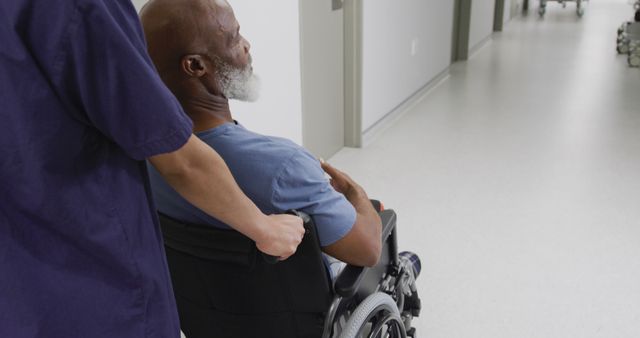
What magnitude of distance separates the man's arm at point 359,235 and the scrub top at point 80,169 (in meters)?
0.40

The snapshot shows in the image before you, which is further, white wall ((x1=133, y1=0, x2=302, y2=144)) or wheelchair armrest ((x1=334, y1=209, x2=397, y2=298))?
white wall ((x1=133, y1=0, x2=302, y2=144))

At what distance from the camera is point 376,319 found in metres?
1.27

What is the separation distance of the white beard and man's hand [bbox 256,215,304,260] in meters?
0.29

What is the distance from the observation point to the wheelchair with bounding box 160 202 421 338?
1.02m

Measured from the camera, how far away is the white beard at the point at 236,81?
1.06 meters

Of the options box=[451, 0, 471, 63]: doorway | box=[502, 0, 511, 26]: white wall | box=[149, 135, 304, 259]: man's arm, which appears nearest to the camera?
box=[149, 135, 304, 259]: man's arm

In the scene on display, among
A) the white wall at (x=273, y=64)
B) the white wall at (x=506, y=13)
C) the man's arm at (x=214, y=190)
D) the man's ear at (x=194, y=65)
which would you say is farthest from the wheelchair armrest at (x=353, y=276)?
the white wall at (x=506, y=13)

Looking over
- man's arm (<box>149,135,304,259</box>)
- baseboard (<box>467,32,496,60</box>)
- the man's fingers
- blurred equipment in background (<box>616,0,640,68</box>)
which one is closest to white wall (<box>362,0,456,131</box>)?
baseboard (<box>467,32,496,60</box>)

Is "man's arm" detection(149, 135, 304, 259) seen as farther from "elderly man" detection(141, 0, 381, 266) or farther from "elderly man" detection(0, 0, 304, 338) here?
"elderly man" detection(141, 0, 381, 266)

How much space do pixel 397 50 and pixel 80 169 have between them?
3563 millimetres

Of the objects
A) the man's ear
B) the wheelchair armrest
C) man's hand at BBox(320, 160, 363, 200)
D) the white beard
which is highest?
the man's ear

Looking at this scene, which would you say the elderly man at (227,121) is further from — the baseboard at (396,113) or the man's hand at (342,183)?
the baseboard at (396,113)

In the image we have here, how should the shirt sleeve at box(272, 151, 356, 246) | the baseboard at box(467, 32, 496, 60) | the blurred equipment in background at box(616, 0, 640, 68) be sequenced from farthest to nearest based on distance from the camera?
the baseboard at box(467, 32, 496, 60)
the blurred equipment in background at box(616, 0, 640, 68)
the shirt sleeve at box(272, 151, 356, 246)

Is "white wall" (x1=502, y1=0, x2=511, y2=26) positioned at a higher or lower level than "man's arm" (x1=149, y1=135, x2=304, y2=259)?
lower
